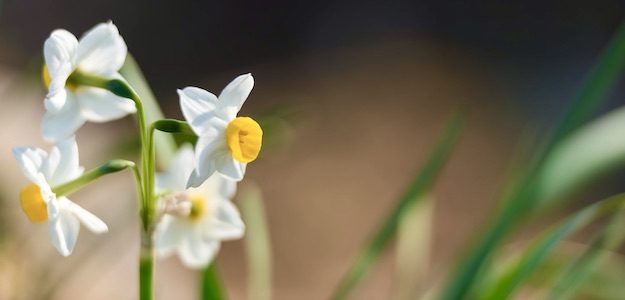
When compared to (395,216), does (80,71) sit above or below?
below

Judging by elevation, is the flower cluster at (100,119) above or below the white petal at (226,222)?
below

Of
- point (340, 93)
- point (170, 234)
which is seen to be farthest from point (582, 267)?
point (340, 93)

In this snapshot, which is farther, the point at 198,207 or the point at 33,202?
the point at 198,207

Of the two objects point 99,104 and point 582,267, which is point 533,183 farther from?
point 99,104

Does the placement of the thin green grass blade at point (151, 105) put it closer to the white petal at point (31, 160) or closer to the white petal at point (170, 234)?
the white petal at point (170, 234)

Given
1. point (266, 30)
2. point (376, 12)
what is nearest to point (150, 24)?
point (266, 30)

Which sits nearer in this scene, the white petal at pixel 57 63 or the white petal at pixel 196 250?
the white petal at pixel 57 63

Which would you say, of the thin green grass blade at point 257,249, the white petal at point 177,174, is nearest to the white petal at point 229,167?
the white petal at point 177,174

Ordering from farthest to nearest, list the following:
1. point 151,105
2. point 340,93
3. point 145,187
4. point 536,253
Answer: point 340,93 < point 151,105 < point 536,253 < point 145,187
